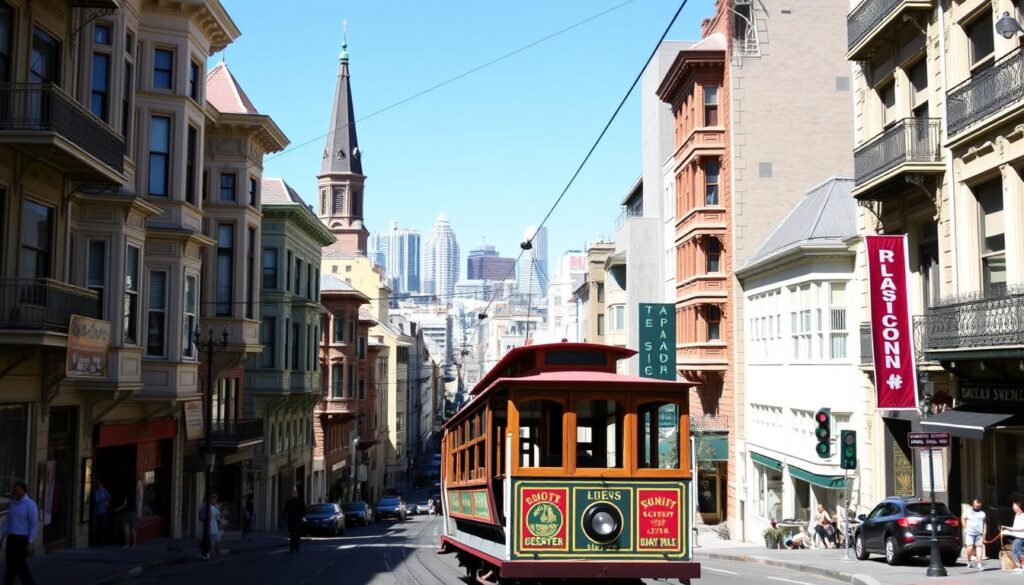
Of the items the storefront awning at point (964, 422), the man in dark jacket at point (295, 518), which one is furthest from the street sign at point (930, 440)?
the man in dark jacket at point (295, 518)

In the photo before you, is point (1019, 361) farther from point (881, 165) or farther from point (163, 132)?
point (163, 132)

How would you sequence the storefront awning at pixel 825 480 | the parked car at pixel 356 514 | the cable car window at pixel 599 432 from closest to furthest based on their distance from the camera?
the cable car window at pixel 599 432 < the storefront awning at pixel 825 480 < the parked car at pixel 356 514

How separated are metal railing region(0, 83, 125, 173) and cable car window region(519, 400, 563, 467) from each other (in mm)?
10539

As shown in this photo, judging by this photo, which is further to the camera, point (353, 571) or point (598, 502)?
point (353, 571)

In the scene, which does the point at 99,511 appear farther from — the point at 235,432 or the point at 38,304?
the point at 235,432

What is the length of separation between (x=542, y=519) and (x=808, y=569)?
10.9 meters

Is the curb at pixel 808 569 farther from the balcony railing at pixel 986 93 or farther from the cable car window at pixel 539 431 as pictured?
the balcony railing at pixel 986 93

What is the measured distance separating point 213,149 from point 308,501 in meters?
27.0

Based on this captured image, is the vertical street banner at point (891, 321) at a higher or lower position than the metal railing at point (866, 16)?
lower

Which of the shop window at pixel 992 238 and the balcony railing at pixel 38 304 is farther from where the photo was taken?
the shop window at pixel 992 238

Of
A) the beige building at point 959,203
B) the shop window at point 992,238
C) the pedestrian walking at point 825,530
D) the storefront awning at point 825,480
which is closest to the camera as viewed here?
the beige building at point 959,203

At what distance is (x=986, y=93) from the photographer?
20.7 metres

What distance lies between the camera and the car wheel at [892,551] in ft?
70.3

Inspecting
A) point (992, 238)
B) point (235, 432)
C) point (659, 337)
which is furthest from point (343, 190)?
point (992, 238)
